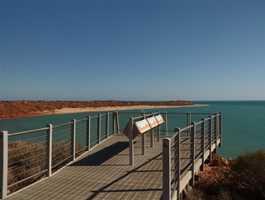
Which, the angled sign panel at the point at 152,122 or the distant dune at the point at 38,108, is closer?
the angled sign panel at the point at 152,122

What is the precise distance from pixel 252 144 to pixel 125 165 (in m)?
12.8

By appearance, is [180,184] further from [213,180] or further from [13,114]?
[13,114]

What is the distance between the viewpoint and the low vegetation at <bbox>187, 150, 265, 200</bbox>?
5.85m

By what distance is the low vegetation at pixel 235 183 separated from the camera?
5848mm

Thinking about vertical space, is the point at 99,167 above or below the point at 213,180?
above

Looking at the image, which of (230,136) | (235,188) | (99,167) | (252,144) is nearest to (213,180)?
(235,188)

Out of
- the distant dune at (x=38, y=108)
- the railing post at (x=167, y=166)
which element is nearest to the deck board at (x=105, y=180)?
the railing post at (x=167, y=166)

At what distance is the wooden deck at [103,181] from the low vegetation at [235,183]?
1051 mm

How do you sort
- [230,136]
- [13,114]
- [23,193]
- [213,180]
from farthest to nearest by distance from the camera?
1. [13,114]
2. [230,136]
3. [213,180]
4. [23,193]

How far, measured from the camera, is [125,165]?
6602 mm

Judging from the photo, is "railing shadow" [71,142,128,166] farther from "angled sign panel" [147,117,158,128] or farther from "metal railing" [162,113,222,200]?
"metal railing" [162,113,222,200]

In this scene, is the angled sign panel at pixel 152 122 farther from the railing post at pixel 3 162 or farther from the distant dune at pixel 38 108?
the distant dune at pixel 38 108

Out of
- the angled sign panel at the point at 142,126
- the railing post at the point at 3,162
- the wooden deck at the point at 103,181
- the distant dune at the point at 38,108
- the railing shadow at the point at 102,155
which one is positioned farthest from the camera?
the distant dune at the point at 38,108

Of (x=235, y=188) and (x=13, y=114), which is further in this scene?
(x=13, y=114)
